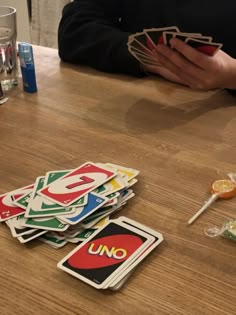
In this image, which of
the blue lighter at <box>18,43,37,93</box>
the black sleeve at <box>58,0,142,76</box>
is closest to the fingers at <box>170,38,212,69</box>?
the black sleeve at <box>58,0,142,76</box>

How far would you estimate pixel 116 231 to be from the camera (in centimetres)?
68

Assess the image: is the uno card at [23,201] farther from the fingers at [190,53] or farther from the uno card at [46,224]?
the fingers at [190,53]

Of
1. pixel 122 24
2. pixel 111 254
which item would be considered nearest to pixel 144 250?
pixel 111 254

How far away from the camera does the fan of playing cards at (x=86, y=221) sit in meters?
0.62

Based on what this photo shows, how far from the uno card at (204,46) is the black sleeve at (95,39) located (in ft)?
0.71

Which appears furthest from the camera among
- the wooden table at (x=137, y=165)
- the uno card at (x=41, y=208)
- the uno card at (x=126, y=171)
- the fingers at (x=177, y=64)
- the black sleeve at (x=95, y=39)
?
the black sleeve at (x=95, y=39)

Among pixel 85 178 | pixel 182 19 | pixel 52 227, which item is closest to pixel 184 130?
pixel 85 178

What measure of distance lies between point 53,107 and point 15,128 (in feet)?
0.42

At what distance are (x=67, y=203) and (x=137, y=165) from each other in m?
0.20

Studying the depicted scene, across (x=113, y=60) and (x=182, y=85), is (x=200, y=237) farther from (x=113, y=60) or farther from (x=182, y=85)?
(x=113, y=60)

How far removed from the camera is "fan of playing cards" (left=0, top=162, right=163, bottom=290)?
0.62 meters

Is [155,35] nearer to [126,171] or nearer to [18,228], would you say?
[126,171]

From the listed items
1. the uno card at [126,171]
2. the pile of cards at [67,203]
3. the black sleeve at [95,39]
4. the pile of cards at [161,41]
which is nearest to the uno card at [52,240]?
the pile of cards at [67,203]

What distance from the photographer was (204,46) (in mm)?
1074
